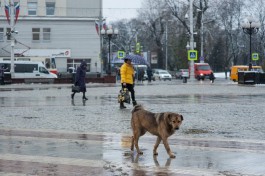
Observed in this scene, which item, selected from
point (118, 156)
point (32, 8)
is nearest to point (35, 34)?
point (32, 8)

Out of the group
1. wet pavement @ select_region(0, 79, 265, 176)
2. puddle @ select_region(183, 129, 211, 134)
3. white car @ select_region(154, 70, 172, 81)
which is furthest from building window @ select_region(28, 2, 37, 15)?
puddle @ select_region(183, 129, 211, 134)

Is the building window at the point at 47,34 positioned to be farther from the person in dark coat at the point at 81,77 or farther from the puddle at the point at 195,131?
the puddle at the point at 195,131

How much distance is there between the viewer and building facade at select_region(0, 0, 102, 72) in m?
73.2

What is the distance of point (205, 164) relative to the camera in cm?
913

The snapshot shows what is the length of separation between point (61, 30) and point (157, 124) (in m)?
65.1

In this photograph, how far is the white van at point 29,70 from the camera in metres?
56.3

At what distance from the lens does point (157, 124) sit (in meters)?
9.91

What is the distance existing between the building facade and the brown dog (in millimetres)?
63099

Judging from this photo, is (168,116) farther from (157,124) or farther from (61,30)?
(61,30)

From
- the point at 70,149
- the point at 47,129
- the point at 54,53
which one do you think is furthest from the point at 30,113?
the point at 54,53

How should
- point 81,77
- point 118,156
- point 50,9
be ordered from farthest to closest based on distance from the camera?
point 50,9 → point 81,77 → point 118,156

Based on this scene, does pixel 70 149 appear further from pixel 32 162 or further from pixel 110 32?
pixel 110 32

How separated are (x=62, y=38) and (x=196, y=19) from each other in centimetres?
1619

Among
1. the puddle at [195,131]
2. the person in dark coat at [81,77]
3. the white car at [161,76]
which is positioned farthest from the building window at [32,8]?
the puddle at [195,131]
